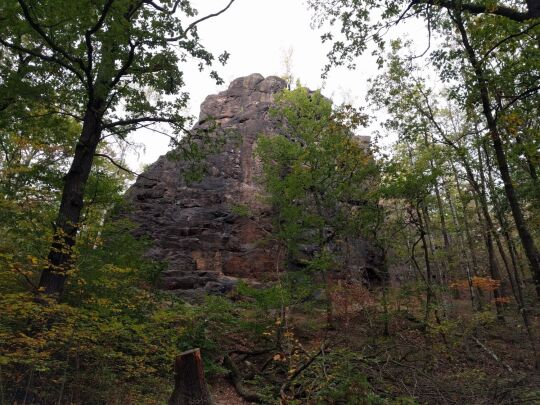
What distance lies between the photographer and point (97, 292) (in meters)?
7.46

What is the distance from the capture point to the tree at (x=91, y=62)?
6.87 metres

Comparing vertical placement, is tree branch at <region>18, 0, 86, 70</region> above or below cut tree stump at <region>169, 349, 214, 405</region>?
above

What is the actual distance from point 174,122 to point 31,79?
135 inches

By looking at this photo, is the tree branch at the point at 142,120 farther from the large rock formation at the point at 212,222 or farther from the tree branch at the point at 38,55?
the large rock formation at the point at 212,222

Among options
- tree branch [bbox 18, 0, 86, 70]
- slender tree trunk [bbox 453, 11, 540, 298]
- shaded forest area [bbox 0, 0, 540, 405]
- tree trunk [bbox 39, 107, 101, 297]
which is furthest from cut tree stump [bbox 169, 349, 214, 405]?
slender tree trunk [bbox 453, 11, 540, 298]

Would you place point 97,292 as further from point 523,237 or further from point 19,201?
point 523,237

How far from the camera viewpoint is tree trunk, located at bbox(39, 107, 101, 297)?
22.9 ft

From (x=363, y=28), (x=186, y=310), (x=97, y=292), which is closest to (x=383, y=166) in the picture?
(x=363, y=28)

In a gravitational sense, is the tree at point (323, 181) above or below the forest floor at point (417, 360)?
above

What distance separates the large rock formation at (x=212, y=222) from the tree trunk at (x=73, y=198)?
31.1ft

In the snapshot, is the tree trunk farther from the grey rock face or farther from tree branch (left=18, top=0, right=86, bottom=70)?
the grey rock face

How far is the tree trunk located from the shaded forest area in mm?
36

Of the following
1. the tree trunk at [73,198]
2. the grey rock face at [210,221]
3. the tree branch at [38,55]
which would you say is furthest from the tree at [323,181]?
the tree branch at [38,55]

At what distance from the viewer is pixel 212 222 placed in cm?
2078
